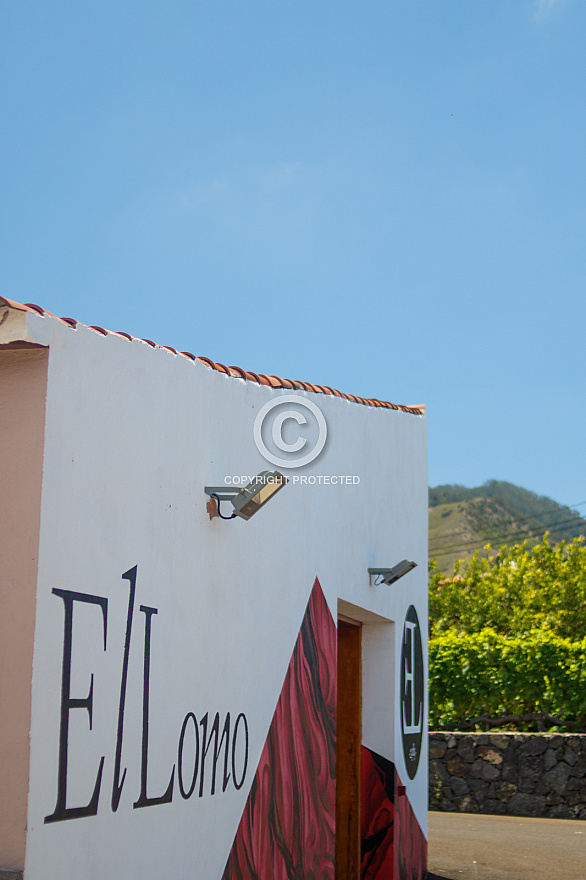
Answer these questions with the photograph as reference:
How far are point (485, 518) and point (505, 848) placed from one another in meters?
85.4

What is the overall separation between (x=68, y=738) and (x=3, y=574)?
659mm

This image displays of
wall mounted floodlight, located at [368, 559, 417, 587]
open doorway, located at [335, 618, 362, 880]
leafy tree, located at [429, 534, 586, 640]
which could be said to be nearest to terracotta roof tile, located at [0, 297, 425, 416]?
wall mounted floodlight, located at [368, 559, 417, 587]

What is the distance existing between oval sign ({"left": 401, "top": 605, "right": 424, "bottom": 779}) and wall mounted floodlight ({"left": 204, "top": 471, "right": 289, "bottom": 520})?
410 cm

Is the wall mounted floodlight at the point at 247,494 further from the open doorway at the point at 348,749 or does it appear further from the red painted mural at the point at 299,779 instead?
the open doorway at the point at 348,749

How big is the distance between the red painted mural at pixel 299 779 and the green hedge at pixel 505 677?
7819 mm

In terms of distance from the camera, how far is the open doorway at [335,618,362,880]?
7430mm

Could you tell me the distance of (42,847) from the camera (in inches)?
124

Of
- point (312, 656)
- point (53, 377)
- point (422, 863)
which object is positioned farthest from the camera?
point (422, 863)

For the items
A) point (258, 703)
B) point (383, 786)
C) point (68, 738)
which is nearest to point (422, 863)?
point (383, 786)

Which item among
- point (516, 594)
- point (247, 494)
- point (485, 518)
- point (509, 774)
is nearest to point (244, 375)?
point (247, 494)

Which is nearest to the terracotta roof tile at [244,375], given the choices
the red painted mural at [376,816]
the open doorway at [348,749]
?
the open doorway at [348,749]

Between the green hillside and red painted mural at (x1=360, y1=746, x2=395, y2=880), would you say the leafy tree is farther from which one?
the green hillside

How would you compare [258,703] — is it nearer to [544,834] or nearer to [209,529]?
[209,529]

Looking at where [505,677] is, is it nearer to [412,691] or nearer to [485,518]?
[412,691]
